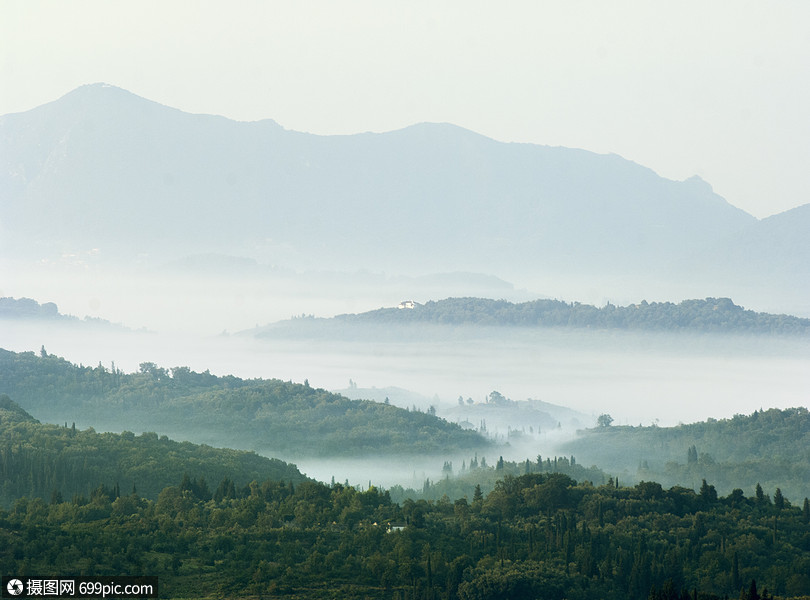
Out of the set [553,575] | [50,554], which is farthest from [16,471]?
[553,575]

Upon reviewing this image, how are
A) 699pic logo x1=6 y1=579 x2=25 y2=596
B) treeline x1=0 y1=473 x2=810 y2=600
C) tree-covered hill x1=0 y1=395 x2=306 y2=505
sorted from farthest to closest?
tree-covered hill x1=0 y1=395 x2=306 y2=505 < treeline x1=0 y1=473 x2=810 y2=600 < 699pic logo x1=6 y1=579 x2=25 y2=596

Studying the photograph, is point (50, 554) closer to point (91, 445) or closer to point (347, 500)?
point (347, 500)

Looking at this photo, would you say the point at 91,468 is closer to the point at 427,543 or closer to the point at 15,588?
the point at 427,543

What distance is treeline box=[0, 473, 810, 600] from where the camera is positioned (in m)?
117

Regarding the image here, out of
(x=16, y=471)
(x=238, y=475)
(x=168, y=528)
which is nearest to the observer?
(x=168, y=528)

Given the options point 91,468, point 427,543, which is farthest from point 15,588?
point 91,468

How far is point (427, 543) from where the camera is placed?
129625 mm

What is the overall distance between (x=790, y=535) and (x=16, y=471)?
10359cm

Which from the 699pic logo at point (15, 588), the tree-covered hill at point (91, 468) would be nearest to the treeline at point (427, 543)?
the 699pic logo at point (15, 588)

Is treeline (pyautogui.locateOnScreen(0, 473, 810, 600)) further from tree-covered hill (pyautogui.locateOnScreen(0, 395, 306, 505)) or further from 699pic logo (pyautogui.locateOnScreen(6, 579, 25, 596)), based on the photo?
tree-covered hill (pyautogui.locateOnScreen(0, 395, 306, 505))

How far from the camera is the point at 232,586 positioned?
117 metres

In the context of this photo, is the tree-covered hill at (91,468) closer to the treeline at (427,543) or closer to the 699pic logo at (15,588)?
the treeline at (427,543)

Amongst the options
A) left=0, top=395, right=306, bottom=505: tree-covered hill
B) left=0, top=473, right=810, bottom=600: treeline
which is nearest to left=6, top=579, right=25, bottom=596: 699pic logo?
left=0, top=473, right=810, bottom=600: treeline

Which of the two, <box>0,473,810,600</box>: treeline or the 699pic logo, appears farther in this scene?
<box>0,473,810,600</box>: treeline
